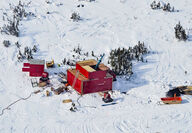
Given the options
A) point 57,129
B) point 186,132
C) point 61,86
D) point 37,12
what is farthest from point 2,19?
point 186,132

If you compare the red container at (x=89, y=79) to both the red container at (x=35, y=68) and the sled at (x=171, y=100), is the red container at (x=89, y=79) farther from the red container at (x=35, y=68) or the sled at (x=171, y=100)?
the sled at (x=171, y=100)

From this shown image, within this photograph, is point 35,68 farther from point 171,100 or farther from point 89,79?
point 171,100

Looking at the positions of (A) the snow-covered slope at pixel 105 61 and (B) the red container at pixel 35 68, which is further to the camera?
(B) the red container at pixel 35 68

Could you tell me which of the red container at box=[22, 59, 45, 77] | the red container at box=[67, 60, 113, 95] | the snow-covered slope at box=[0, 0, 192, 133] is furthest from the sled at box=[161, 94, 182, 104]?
the red container at box=[22, 59, 45, 77]

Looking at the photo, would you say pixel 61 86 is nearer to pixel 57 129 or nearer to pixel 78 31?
pixel 57 129

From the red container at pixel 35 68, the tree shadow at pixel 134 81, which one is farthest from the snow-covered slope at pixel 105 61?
the red container at pixel 35 68

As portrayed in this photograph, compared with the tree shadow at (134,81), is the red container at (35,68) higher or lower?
higher

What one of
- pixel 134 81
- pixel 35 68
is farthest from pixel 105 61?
pixel 35 68

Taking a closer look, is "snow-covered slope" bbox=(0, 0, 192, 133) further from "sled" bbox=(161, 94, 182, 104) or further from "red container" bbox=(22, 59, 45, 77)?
"red container" bbox=(22, 59, 45, 77)
